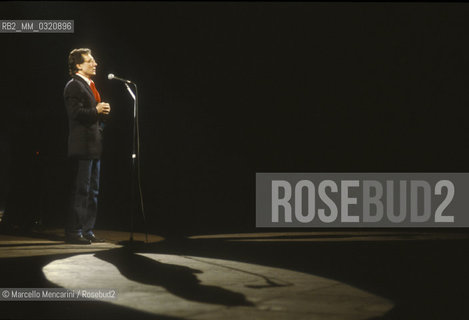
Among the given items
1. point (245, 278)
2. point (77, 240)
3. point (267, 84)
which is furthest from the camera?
point (267, 84)

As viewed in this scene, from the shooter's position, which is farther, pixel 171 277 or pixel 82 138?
pixel 82 138

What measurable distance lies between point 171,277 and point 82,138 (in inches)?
62.4

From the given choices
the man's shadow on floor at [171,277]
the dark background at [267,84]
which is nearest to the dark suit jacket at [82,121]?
the man's shadow on floor at [171,277]

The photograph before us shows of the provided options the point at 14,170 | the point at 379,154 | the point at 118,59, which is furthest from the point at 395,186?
the point at 14,170

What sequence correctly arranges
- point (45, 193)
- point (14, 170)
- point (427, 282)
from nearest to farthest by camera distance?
point (427, 282), point (14, 170), point (45, 193)

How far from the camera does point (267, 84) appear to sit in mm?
7250

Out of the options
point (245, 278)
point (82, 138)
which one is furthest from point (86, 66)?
point (245, 278)

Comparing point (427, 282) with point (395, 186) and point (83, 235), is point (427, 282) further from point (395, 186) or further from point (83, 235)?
point (395, 186)

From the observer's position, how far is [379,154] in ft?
23.9

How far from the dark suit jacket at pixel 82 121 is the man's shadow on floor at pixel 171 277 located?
2.47 ft

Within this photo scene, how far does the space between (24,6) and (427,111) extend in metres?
4.47

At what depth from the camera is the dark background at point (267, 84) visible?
6.89m

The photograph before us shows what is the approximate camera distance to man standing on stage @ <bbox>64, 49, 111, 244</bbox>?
4.01 metres

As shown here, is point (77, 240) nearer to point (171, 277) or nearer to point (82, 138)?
point (82, 138)
